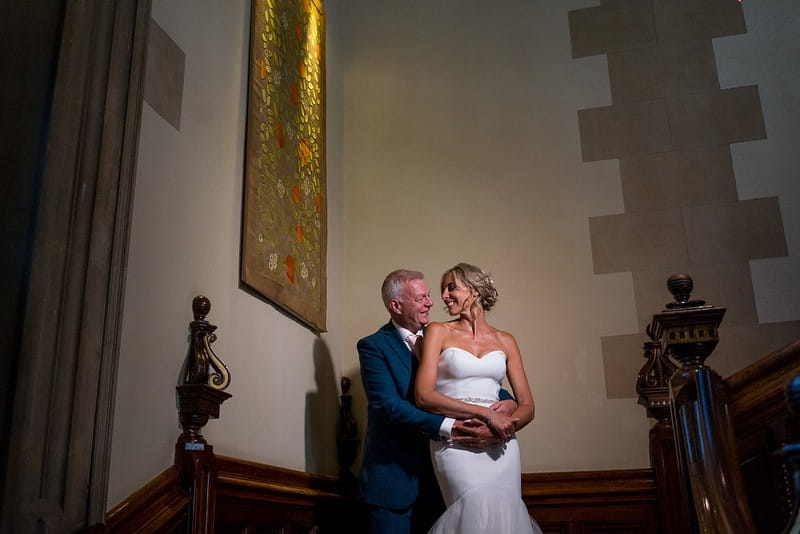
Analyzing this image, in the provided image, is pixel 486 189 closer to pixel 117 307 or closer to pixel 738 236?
pixel 738 236

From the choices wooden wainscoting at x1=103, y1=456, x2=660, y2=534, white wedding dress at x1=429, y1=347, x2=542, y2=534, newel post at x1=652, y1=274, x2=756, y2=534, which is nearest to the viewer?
newel post at x1=652, y1=274, x2=756, y2=534

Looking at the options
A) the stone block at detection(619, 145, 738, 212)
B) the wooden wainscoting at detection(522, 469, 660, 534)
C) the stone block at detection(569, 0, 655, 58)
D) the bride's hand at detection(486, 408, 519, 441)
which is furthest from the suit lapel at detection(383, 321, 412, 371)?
the stone block at detection(569, 0, 655, 58)

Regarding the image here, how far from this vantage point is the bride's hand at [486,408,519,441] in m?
3.46

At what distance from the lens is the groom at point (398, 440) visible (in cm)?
354

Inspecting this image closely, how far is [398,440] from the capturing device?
3816 millimetres

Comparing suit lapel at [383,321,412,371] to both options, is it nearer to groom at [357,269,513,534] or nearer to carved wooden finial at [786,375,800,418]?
groom at [357,269,513,534]

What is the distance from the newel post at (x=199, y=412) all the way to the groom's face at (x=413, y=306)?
4.37 ft

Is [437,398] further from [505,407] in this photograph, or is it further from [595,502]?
[595,502]

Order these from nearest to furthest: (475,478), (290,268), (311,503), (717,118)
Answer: (475,478) → (311,503) → (290,268) → (717,118)

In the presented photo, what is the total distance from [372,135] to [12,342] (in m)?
3.52

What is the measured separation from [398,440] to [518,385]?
2.03ft

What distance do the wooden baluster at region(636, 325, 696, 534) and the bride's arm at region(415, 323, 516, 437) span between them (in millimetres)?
1126

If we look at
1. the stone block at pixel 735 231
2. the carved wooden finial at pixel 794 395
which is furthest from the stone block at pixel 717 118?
the carved wooden finial at pixel 794 395

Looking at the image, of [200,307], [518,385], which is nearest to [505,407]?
[518,385]
